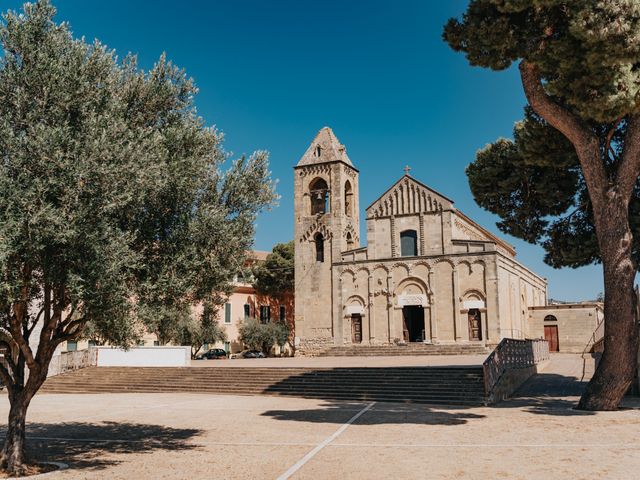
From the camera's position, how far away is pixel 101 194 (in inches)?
377

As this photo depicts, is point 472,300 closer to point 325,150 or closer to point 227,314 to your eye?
point 325,150

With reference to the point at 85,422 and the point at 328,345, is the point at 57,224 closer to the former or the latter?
the point at 85,422

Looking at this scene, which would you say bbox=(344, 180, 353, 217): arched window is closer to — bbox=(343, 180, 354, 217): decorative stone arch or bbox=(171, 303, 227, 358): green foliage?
bbox=(343, 180, 354, 217): decorative stone arch

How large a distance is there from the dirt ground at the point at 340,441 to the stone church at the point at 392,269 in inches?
769

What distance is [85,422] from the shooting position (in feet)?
55.4

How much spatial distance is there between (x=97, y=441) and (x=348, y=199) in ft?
114

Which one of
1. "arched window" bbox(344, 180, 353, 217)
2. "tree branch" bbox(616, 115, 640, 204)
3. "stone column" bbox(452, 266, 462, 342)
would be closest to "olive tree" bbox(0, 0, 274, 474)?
"tree branch" bbox(616, 115, 640, 204)

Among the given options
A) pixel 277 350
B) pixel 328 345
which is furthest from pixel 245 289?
pixel 328 345

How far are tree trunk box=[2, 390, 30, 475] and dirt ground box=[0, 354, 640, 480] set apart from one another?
0.78 meters

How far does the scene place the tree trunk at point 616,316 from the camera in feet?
52.2

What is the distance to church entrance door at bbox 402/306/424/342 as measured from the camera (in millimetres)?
41438

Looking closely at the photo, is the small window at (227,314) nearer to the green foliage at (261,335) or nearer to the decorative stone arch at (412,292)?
the green foliage at (261,335)

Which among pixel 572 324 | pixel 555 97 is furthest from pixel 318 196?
pixel 555 97

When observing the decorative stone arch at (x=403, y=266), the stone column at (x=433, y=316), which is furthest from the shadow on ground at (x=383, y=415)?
the decorative stone arch at (x=403, y=266)
